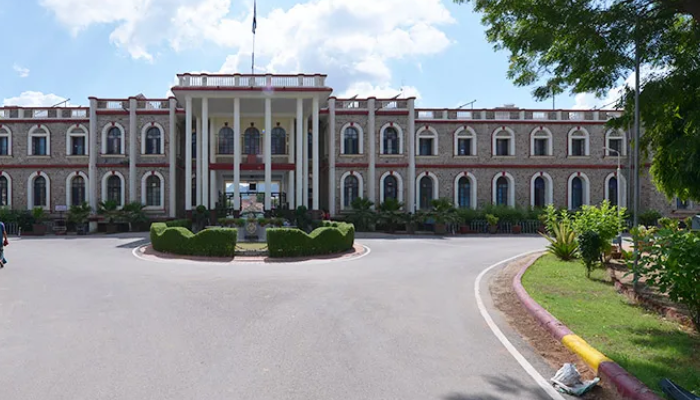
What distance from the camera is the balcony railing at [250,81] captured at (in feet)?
90.2

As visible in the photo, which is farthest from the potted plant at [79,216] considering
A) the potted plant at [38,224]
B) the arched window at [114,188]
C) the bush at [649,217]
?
the bush at [649,217]

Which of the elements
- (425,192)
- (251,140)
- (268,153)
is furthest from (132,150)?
(425,192)

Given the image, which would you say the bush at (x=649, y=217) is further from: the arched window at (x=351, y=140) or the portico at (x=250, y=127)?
the portico at (x=250, y=127)

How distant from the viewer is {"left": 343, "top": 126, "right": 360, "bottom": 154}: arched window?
31.9 m

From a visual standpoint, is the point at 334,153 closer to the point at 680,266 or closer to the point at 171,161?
the point at 171,161

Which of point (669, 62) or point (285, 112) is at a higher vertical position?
point (285, 112)

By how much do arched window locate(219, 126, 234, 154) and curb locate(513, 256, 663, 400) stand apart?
91.6 ft

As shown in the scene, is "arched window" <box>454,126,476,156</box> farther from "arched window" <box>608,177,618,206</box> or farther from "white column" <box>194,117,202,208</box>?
"white column" <box>194,117,202,208</box>

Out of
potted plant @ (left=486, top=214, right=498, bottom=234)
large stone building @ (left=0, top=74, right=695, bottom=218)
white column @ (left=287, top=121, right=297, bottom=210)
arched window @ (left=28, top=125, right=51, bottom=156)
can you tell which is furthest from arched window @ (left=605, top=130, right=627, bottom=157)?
arched window @ (left=28, top=125, right=51, bottom=156)

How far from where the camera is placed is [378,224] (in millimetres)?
30297

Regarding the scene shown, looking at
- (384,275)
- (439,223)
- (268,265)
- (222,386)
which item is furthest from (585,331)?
(439,223)

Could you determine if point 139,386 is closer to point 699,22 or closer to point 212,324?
point 212,324

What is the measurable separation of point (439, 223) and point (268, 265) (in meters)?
16.6

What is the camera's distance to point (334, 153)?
31484mm
